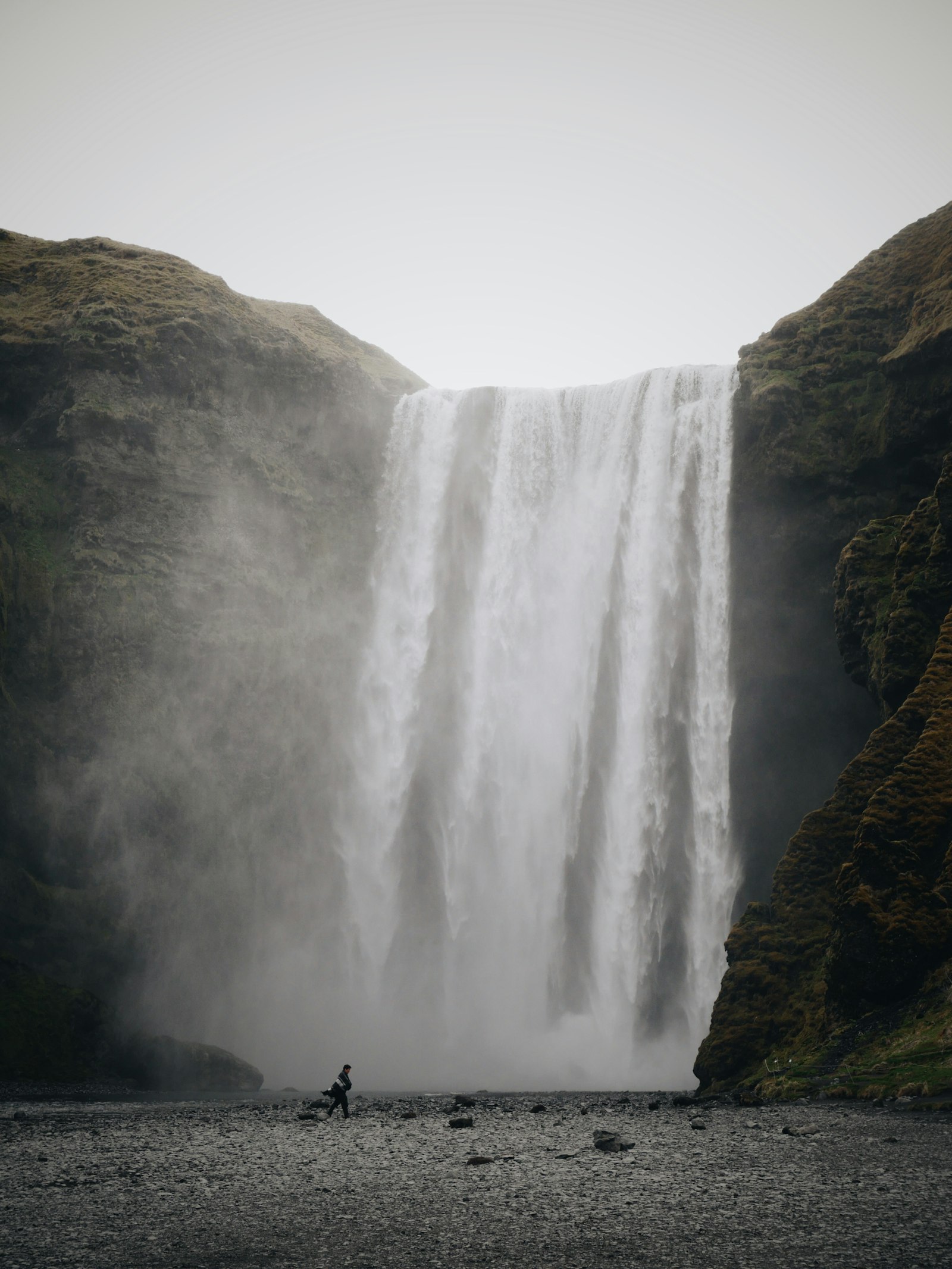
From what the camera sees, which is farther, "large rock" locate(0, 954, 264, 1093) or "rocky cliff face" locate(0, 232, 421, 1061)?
"rocky cliff face" locate(0, 232, 421, 1061)

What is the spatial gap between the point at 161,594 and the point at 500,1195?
34485 millimetres

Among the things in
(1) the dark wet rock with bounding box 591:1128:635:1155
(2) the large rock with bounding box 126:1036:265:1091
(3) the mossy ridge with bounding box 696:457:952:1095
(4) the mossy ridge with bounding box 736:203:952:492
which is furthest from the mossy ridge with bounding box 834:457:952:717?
(2) the large rock with bounding box 126:1036:265:1091

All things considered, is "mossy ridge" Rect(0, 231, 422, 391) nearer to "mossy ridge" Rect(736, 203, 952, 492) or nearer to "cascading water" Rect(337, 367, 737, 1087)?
"cascading water" Rect(337, 367, 737, 1087)

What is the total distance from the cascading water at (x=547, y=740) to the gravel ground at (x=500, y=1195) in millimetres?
16636

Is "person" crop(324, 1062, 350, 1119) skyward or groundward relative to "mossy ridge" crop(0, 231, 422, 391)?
groundward

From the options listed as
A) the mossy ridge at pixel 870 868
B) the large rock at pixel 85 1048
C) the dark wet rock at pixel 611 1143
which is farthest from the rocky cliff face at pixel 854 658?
the large rock at pixel 85 1048

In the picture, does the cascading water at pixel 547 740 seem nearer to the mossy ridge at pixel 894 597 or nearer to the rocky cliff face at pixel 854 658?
the rocky cliff face at pixel 854 658

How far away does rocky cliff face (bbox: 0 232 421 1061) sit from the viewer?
37344 millimetres

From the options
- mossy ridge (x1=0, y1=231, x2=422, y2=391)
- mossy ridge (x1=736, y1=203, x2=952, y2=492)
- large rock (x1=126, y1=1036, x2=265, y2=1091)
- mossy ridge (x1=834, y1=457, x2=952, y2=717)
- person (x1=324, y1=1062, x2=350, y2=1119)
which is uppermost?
mossy ridge (x1=0, y1=231, x2=422, y2=391)

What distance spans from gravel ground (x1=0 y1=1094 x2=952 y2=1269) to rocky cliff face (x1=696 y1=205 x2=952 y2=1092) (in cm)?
403

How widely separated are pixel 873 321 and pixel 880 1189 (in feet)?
115

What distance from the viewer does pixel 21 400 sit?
42.5 m

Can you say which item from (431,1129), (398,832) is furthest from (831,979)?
(398,832)

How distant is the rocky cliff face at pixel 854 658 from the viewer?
1888 cm
